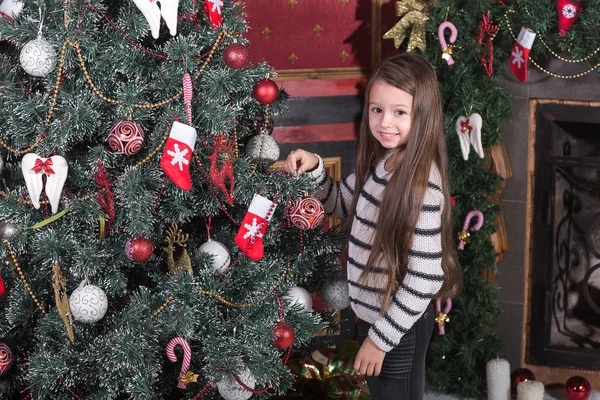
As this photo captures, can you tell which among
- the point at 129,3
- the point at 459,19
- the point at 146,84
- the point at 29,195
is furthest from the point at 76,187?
the point at 459,19

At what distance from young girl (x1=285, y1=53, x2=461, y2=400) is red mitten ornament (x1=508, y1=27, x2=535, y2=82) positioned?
2.63 ft

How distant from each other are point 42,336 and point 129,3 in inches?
34.0

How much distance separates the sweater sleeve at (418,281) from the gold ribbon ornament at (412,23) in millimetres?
976

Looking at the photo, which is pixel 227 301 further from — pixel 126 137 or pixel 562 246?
pixel 562 246

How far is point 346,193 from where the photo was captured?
230cm

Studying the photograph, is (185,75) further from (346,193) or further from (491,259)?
(491,259)

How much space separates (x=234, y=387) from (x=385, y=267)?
522 mm

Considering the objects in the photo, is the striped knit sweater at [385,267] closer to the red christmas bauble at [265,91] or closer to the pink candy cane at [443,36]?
the red christmas bauble at [265,91]

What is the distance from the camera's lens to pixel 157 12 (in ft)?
6.46

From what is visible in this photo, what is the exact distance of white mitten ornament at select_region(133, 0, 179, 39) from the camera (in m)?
1.96

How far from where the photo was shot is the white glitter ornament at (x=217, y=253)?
218 cm

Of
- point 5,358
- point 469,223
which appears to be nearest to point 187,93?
point 5,358

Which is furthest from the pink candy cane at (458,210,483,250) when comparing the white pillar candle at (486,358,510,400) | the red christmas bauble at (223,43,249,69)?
the red christmas bauble at (223,43,249,69)

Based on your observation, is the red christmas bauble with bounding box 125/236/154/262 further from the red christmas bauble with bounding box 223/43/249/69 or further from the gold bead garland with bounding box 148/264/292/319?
the red christmas bauble with bounding box 223/43/249/69
